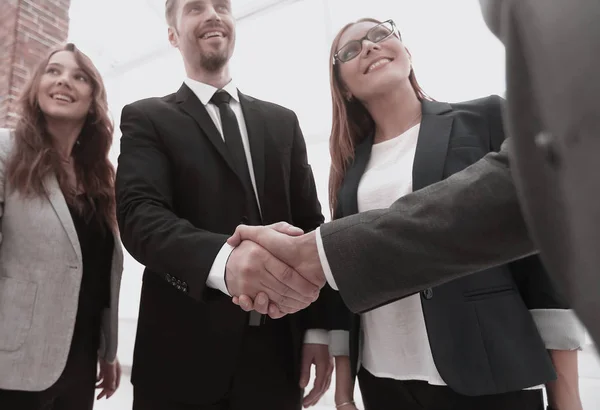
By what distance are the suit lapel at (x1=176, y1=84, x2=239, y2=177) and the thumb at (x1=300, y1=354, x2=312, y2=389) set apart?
673 mm

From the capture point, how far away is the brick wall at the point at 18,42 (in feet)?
10.1

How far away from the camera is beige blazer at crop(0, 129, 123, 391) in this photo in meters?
1.41

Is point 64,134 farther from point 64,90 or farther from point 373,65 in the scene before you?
point 373,65

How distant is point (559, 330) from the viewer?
1.05m

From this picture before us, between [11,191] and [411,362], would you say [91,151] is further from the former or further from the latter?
[411,362]

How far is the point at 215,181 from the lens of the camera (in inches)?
52.2

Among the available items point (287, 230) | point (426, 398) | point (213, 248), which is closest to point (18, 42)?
point (213, 248)

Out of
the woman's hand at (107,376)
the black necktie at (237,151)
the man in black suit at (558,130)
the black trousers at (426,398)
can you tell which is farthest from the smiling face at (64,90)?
the man in black suit at (558,130)

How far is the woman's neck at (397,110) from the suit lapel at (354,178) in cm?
7

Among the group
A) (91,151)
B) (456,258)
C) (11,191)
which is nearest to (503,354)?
(456,258)

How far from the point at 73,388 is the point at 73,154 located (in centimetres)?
105

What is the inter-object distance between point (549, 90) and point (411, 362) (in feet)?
3.36

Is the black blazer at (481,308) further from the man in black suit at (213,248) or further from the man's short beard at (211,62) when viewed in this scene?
the man's short beard at (211,62)

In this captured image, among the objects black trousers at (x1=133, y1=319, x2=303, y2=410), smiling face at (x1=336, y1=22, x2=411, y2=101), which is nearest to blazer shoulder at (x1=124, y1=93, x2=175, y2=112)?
smiling face at (x1=336, y1=22, x2=411, y2=101)
